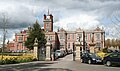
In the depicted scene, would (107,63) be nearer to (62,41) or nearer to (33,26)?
(33,26)

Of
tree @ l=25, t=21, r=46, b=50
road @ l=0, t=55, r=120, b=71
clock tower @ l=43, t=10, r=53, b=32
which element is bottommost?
road @ l=0, t=55, r=120, b=71

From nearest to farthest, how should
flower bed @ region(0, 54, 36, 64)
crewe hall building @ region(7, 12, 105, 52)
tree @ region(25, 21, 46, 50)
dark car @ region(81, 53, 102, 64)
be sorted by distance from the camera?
dark car @ region(81, 53, 102, 64) → flower bed @ region(0, 54, 36, 64) → tree @ region(25, 21, 46, 50) → crewe hall building @ region(7, 12, 105, 52)

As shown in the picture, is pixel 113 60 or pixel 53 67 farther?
pixel 113 60

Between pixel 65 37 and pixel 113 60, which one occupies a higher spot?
pixel 65 37

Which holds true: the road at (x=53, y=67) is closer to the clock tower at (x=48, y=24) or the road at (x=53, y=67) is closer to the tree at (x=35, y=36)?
the tree at (x=35, y=36)

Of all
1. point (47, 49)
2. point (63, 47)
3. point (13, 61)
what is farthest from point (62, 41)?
point (13, 61)

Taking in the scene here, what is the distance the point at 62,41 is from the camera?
300 ft

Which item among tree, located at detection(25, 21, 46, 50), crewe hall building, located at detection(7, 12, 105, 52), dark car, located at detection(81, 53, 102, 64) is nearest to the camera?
dark car, located at detection(81, 53, 102, 64)

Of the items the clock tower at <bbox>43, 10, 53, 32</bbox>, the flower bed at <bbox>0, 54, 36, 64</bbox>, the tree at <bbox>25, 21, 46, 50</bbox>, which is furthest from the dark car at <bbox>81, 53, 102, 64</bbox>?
the clock tower at <bbox>43, 10, 53, 32</bbox>

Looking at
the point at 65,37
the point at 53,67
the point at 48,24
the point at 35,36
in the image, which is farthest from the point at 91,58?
the point at 48,24

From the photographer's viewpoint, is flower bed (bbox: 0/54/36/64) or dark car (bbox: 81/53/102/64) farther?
flower bed (bbox: 0/54/36/64)

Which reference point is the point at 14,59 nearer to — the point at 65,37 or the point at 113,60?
the point at 113,60

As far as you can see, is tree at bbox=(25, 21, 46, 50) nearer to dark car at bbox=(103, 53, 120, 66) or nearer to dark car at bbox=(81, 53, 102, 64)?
dark car at bbox=(81, 53, 102, 64)

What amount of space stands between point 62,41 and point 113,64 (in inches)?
2664
